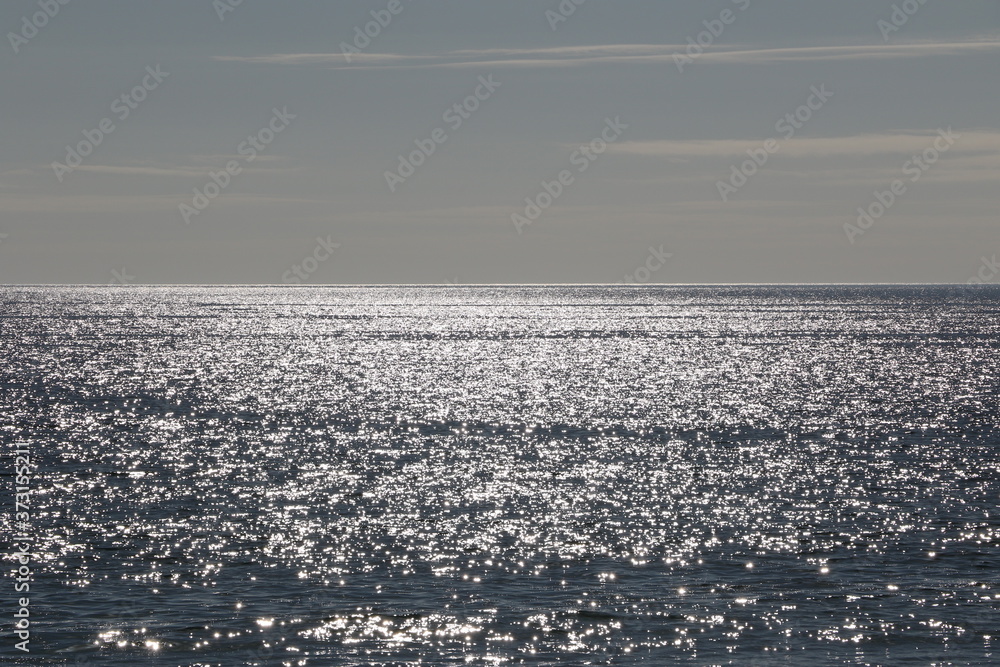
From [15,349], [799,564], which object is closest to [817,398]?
[799,564]

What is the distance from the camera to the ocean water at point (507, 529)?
26.5 metres

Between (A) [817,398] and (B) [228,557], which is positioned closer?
(B) [228,557]

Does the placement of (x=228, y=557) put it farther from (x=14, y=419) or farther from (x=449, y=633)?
(x=14, y=419)

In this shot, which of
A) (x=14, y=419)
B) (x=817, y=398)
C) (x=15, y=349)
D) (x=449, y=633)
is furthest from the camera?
(x=15, y=349)

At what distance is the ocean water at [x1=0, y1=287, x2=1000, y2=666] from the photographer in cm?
2652

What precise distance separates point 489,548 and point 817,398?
5606 cm

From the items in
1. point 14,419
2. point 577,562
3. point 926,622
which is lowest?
point 926,622

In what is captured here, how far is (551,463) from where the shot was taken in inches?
2096

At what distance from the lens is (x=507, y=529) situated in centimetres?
3788

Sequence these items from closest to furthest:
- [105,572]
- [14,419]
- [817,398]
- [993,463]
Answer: [105,572] → [993,463] → [14,419] → [817,398]

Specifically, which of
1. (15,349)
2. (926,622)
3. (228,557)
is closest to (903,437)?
(926,622)

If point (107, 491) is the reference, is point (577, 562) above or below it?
below

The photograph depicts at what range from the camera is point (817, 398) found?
85.7 metres

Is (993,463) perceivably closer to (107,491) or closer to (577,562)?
(577,562)
